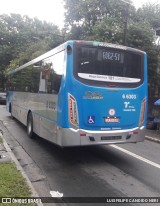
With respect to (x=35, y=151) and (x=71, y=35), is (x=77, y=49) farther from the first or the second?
(x=71, y=35)

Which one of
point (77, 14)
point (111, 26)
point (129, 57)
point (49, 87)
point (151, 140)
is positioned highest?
point (77, 14)

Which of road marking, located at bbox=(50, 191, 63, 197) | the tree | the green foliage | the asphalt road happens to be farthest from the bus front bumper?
the green foliage

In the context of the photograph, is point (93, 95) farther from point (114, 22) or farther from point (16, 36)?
point (16, 36)

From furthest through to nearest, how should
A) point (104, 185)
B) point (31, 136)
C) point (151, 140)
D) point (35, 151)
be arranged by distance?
point (151, 140)
point (31, 136)
point (35, 151)
point (104, 185)

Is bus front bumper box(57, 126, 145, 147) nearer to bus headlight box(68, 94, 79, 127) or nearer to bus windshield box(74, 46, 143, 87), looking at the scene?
bus headlight box(68, 94, 79, 127)

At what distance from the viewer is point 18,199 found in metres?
4.92

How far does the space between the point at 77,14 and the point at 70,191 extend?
27.7 m

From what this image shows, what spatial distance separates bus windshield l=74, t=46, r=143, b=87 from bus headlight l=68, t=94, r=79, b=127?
0.55 meters

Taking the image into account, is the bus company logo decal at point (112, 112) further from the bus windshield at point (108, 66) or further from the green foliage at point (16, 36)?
the green foliage at point (16, 36)

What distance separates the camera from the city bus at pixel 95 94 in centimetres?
745

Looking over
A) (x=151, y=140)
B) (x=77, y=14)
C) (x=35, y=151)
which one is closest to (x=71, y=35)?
(x=77, y=14)

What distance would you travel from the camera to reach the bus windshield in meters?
7.61

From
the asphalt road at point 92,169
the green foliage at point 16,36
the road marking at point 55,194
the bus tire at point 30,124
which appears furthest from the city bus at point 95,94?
the green foliage at point 16,36

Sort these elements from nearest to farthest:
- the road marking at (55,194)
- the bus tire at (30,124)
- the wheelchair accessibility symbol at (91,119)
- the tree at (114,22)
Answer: the road marking at (55,194) < the wheelchair accessibility symbol at (91,119) < the bus tire at (30,124) < the tree at (114,22)
